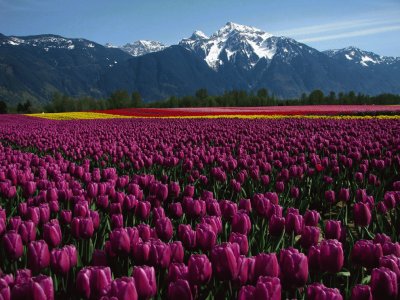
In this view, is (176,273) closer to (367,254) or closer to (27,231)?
(367,254)

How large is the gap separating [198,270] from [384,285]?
2.94ft

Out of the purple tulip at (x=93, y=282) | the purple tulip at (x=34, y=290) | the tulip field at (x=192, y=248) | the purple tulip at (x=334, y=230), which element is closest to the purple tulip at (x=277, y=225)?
the tulip field at (x=192, y=248)

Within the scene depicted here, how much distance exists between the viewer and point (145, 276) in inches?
92.3

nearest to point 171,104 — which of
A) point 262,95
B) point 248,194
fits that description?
point 262,95

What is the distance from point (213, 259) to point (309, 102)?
319 ft

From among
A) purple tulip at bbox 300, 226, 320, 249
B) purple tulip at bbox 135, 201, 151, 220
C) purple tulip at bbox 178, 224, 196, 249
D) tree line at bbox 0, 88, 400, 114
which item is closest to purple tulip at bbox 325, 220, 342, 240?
purple tulip at bbox 300, 226, 320, 249

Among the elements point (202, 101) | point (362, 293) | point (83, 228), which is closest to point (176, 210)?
point (83, 228)

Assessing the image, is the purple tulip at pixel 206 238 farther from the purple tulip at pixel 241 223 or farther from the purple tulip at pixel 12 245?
the purple tulip at pixel 12 245

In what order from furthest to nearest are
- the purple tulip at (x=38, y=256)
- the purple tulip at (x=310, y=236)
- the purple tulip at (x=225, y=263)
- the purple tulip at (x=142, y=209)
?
the purple tulip at (x=142, y=209)
the purple tulip at (x=310, y=236)
the purple tulip at (x=38, y=256)
the purple tulip at (x=225, y=263)

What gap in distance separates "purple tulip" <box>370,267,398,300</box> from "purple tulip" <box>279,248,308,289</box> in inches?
14.5

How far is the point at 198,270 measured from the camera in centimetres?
254

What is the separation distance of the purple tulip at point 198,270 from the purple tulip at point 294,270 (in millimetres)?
407

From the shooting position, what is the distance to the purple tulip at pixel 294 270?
2.56 m

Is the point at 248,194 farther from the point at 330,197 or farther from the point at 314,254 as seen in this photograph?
the point at 314,254
